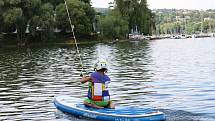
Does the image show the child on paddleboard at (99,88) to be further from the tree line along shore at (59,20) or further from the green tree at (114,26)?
the green tree at (114,26)

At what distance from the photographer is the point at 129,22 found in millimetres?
146125

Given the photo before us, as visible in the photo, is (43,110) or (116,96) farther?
(116,96)

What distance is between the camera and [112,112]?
50.2 ft

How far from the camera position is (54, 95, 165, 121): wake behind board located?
14414 millimetres

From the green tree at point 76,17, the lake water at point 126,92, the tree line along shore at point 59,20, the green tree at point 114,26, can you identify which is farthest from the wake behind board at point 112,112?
the green tree at point 114,26

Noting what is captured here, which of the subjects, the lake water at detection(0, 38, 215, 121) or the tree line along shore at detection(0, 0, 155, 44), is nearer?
the lake water at detection(0, 38, 215, 121)

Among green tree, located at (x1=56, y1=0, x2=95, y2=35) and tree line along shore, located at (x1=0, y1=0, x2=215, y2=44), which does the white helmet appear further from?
green tree, located at (x1=56, y1=0, x2=95, y2=35)

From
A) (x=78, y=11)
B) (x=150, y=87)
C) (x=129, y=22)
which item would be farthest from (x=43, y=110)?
(x=129, y=22)

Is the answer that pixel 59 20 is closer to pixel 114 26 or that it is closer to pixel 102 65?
pixel 114 26

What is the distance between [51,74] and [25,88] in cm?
826

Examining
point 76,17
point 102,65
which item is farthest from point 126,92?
point 76,17

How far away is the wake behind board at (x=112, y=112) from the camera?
14.4 meters

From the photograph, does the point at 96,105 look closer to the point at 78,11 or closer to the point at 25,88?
the point at 25,88

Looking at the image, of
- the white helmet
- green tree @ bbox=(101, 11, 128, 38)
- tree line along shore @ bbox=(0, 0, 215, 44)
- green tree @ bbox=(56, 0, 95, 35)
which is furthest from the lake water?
green tree @ bbox=(101, 11, 128, 38)
